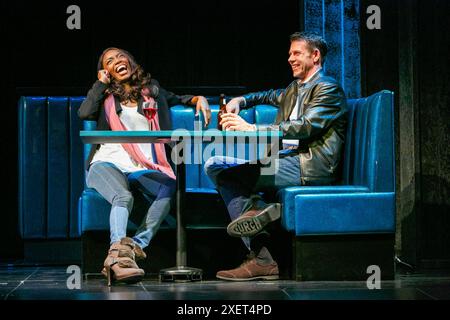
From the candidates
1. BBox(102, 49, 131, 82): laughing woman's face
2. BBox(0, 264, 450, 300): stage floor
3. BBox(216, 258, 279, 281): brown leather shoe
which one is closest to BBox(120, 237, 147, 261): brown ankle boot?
BBox(0, 264, 450, 300): stage floor

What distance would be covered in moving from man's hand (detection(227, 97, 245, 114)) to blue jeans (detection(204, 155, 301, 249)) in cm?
52

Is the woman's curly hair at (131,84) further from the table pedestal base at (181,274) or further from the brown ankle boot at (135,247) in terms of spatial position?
the table pedestal base at (181,274)

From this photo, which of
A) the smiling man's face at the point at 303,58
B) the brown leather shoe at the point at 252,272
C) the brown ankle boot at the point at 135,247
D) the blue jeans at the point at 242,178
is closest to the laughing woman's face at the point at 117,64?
the blue jeans at the point at 242,178

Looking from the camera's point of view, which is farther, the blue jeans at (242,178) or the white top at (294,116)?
the white top at (294,116)

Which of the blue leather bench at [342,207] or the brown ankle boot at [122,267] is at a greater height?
the blue leather bench at [342,207]

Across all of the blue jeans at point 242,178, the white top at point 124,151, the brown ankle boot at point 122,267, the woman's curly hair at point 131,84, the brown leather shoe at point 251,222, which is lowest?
the brown ankle boot at point 122,267

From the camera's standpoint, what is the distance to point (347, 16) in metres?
5.31

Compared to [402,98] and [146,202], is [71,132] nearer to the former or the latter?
[146,202]

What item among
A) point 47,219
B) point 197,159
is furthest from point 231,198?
point 47,219

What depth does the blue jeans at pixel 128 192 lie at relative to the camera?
13.8 feet

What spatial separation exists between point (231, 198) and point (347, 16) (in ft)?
5.56

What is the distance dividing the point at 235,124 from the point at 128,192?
665mm

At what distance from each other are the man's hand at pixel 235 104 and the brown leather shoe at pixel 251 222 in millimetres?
781

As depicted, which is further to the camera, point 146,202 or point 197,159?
point 197,159
